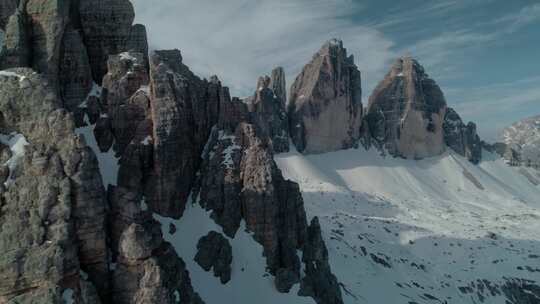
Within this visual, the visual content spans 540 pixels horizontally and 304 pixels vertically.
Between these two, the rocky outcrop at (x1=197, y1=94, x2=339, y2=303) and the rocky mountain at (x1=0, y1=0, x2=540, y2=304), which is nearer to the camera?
the rocky mountain at (x1=0, y1=0, x2=540, y2=304)

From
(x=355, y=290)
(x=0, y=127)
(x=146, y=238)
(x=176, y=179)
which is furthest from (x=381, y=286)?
(x=0, y=127)

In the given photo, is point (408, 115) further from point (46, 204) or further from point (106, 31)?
point (46, 204)

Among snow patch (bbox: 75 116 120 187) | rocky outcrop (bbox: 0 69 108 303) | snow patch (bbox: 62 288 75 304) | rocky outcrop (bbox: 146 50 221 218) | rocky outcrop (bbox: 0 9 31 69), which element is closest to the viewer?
rocky outcrop (bbox: 0 69 108 303)

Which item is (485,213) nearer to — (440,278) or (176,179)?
(440,278)

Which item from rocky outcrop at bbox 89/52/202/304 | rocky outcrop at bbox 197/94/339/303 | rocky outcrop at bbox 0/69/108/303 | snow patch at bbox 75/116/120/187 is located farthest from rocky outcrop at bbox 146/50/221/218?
rocky outcrop at bbox 0/69/108/303

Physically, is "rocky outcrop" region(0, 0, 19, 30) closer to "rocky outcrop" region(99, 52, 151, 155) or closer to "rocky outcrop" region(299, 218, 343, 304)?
"rocky outcrop" region(99, 52, 151, 155)

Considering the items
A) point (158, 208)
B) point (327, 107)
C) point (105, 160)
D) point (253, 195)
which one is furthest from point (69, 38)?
point (327, 107)
